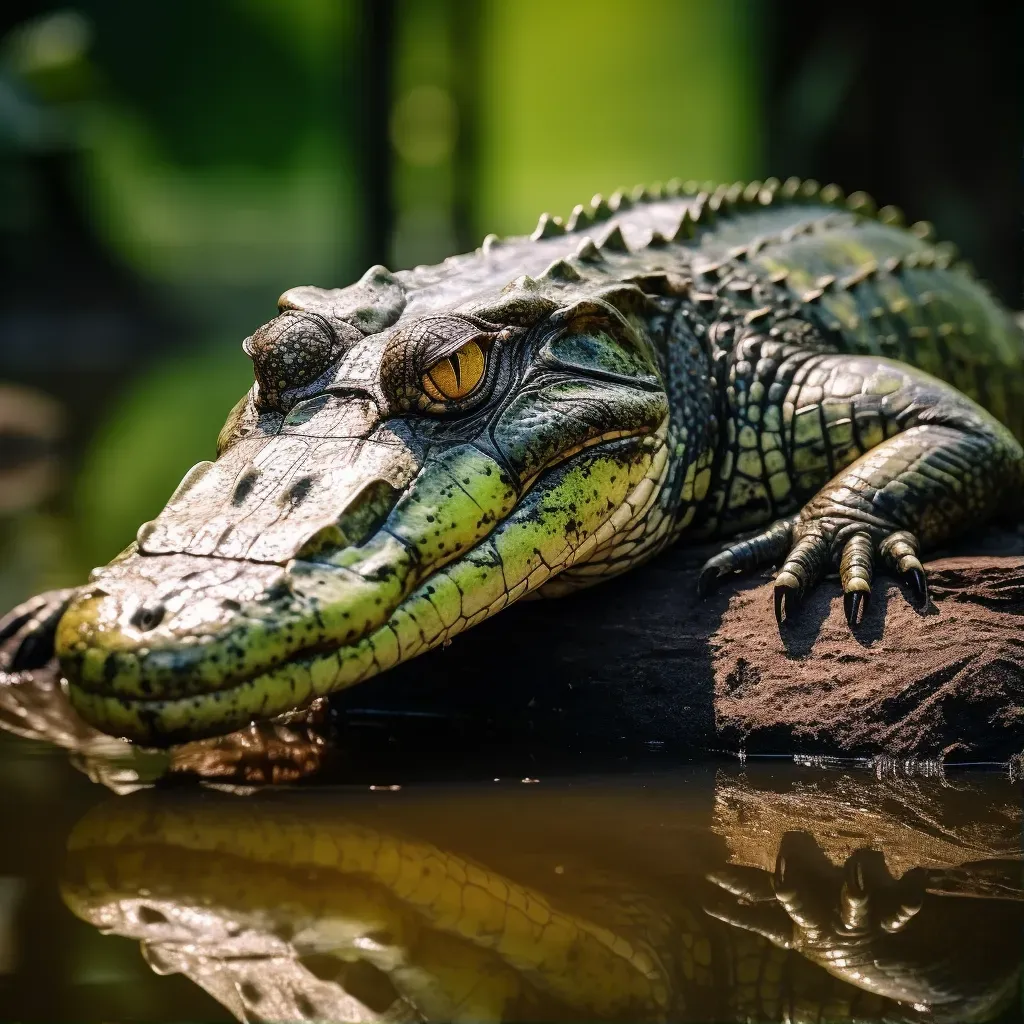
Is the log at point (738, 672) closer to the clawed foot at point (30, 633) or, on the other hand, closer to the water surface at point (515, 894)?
the water surface at point (515, 894)

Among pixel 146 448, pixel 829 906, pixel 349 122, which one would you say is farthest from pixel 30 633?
pixel 349 122

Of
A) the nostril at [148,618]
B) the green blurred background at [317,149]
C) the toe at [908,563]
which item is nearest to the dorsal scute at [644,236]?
the toe at [908,563]

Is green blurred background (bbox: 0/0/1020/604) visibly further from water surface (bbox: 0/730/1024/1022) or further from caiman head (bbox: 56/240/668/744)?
water surface (bbox: 0/730/1024/1022)

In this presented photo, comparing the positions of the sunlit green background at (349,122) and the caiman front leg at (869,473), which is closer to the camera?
the caiman front leg at (869,473)

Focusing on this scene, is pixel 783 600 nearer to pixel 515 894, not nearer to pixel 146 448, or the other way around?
pixel 515 894

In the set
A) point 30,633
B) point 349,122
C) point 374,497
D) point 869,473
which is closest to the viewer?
point 374,497

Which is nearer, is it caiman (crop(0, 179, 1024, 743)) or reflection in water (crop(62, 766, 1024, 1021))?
reflection in water (crop(62, 766, 1024, 1021))

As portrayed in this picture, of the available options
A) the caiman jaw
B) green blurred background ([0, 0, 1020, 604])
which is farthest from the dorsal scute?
green blurred background ([0, 0, 1020, 604])
